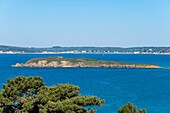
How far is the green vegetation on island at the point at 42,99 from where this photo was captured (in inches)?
877

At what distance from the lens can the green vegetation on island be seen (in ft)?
73.1

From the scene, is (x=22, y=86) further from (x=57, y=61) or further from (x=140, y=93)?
(x=57, y=61)

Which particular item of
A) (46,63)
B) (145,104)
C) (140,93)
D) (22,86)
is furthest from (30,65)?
(22,86)

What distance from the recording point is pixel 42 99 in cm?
2341

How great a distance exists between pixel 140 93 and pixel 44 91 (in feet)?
145

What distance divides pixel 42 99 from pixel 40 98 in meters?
0.21

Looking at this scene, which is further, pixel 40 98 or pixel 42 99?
pixel 40 98

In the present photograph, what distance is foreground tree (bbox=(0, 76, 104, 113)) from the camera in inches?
876

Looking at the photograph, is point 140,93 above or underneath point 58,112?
underneath

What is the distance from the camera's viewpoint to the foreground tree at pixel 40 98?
22.2 meters

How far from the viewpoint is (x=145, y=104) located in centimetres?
5306

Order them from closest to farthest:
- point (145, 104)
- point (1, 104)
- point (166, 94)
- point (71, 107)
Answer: point (71, 107), point (1, 104), point (145, 104), point (166, 94)

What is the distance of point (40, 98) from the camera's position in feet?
77.3

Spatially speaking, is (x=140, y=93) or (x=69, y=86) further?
(x=140, y=93)
